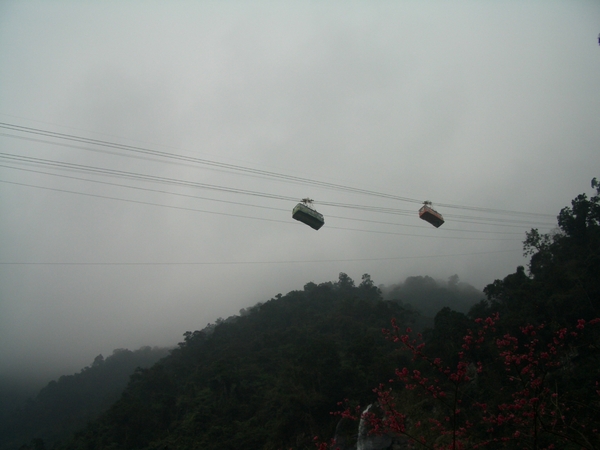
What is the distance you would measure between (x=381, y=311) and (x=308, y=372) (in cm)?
2513

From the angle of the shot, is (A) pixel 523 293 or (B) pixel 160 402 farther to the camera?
(B) pixel 160 402

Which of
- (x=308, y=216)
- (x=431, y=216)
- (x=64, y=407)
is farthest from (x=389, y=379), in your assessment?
(x=64, y=407)

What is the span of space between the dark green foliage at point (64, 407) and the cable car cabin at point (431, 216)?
160 ft

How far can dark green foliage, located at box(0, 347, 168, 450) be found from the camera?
52.4 meters

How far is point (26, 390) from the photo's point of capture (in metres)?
98.0

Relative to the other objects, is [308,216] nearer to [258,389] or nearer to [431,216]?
[431,216]

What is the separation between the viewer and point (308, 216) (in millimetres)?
14938

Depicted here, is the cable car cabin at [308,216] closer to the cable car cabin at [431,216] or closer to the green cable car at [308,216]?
the green cable car at [308,216]

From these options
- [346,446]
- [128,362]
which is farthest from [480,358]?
[128,362]

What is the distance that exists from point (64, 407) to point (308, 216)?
69.5m

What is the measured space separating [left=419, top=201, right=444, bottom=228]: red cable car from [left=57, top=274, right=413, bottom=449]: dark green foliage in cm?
1482

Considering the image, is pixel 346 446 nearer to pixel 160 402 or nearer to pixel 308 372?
pixel 308 372

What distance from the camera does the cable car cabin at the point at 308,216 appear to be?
587 inches

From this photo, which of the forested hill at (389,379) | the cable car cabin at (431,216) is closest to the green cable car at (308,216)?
the cable car cabin at (431,216)
